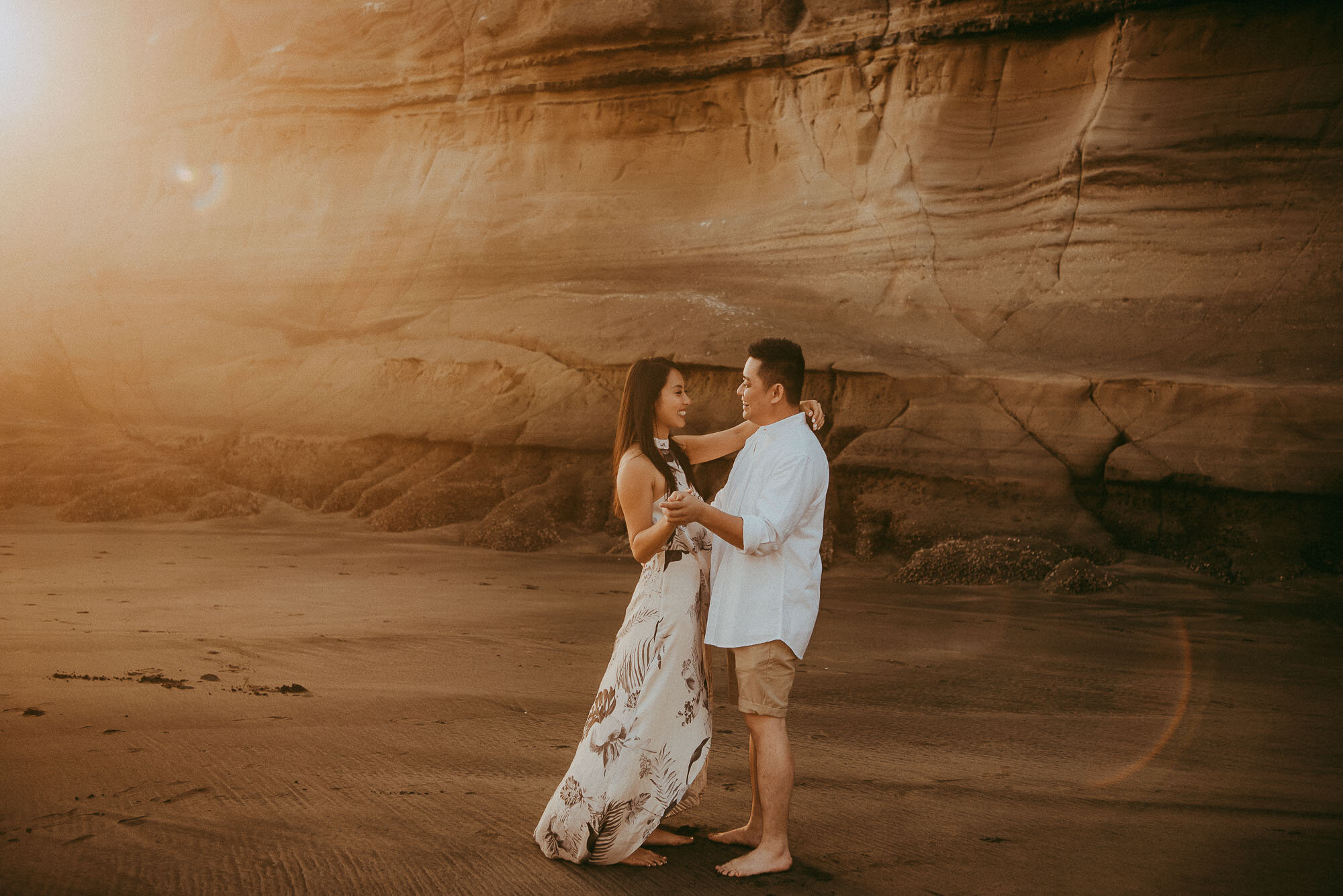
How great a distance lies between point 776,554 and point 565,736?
1.97m

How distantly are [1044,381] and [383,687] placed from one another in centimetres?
749

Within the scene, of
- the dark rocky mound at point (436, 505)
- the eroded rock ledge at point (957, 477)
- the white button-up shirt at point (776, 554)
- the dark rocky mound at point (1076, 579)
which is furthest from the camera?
the dark rocky mound at point (436, 505)

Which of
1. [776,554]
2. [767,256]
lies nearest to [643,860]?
[776,554]

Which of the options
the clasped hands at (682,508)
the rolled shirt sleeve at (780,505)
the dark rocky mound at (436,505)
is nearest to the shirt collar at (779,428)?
the rolled shirt sleeve at (780,505)

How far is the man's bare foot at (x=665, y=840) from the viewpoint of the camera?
3.61 m

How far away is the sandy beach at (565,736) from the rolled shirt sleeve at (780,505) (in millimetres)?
1116

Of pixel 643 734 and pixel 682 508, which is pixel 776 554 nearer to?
pixel 682 508

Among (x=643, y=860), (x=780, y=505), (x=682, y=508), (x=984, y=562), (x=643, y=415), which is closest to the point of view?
(x=682, y=508)

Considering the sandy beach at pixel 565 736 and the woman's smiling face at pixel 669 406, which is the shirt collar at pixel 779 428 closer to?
the woman's smiling face at pixel 669 406

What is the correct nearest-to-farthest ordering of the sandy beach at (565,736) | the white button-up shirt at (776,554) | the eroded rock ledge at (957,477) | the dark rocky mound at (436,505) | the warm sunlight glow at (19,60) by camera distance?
the white button-up shirt at (776,554) < the sandy beach at (565,736) < the eroded rock ledge at (957,477) < the dark rocky mound at (436,505) < the warm sunlight glow at (19,60)

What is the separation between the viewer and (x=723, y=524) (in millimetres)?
3164

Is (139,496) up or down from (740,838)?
up

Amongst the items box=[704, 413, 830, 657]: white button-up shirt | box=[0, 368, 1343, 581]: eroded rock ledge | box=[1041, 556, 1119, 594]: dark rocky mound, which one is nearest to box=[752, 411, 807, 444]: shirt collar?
box=[704, 413, 830, 657]: white button-up shirt

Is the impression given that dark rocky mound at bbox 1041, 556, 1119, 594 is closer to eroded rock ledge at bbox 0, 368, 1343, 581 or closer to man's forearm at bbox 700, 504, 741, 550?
eroded rock ledge at bbox 0, 368, 1343, 581
